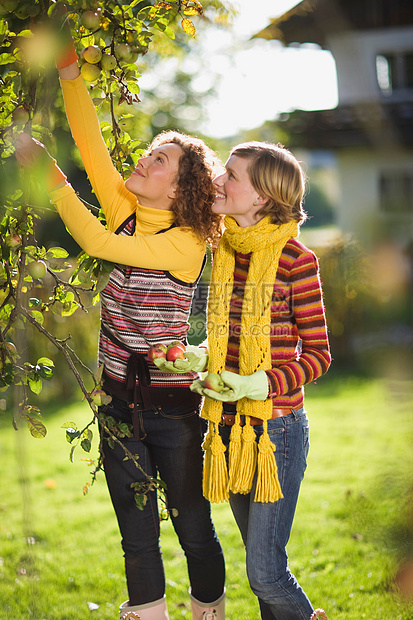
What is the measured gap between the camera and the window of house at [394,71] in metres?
10.8

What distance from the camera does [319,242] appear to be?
8.24 meters

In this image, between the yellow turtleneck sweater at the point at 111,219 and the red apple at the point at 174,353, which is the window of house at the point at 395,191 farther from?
the red apple at the point at 174,353

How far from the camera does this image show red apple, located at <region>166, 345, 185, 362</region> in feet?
5.51

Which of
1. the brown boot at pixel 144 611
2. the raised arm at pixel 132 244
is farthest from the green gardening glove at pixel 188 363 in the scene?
the brown boot at pixel 144 611

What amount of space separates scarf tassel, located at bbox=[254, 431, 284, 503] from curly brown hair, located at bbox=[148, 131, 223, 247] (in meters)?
0.60

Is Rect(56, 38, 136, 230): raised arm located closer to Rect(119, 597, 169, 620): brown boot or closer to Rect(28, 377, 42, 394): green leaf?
Rect(28, 377, 42, 394): green leaf

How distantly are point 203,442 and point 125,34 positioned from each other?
116 centimetres

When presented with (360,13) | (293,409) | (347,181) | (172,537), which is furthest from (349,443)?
(360,13)

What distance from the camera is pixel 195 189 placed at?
5.86 ft

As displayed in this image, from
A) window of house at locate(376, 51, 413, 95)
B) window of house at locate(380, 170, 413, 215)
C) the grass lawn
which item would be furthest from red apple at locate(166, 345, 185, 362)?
window of house at locate(376, 51, 413, 95)

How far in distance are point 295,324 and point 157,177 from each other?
555 mm

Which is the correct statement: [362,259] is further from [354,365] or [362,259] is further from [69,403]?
[69,403]

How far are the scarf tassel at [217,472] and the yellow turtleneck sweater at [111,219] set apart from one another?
46 centimetres

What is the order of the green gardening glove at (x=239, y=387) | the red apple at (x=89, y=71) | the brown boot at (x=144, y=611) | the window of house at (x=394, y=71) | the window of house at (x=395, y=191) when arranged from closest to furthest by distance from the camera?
the green gardening glove at (x=239, y=387) → the red apple at (x=89, y=71) → the brown boot at (x=144, y=611) → the window of house at (x=395, y=191) → the window of house at (x=394, y=71)
